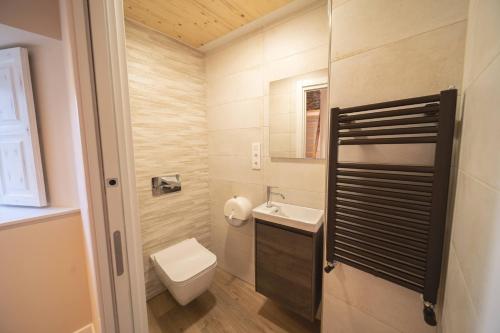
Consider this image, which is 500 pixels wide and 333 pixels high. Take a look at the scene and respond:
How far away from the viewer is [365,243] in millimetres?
895

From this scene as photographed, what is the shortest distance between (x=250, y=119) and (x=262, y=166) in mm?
484

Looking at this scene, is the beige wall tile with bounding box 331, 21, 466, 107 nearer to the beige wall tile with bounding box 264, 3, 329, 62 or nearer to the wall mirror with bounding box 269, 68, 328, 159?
the wall mirror with bounding box 269, 68, 328, 159

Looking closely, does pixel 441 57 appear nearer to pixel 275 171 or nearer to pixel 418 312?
pixel 418 312

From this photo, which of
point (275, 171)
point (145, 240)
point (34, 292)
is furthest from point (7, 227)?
point (275, 171)

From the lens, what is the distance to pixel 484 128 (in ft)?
1.43

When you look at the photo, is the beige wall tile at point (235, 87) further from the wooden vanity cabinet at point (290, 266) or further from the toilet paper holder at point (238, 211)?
the wooden vanity cabinet at point (290, 266)

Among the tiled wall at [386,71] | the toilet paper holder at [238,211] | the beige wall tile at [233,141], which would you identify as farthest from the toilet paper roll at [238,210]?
the tiled wall at [386,71]

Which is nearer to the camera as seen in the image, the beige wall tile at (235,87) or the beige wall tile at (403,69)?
the beige wall tile at (403,69)

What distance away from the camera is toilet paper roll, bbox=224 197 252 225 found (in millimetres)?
1832

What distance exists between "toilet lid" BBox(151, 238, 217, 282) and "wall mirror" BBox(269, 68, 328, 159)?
3.81ft

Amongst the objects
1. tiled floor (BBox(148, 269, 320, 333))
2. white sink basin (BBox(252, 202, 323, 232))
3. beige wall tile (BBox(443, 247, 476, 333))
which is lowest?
tiled floor (BBox(148, 269, 320, 333))

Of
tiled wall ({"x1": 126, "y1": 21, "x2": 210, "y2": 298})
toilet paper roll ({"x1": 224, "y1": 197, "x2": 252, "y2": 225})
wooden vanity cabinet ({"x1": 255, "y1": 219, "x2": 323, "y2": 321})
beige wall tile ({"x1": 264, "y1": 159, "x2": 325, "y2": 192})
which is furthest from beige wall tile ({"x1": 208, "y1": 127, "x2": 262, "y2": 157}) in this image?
wooden vanity cabinet ({"x1": 255, "y1": 219, "x2": 323, "y2": 321})

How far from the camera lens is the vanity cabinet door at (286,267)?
1299mm

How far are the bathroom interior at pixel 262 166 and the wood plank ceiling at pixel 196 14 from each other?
0.02 m
